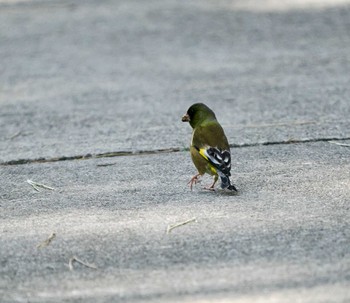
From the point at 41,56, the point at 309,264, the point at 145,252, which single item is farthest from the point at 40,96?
the point at 309,264

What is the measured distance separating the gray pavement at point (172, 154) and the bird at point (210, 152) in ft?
0.40

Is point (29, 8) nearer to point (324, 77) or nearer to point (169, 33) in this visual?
point (169, 33)

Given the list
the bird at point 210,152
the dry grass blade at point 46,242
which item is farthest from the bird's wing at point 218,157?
the dry grass blade at point 46,242

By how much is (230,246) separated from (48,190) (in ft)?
5.22

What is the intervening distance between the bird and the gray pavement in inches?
4.8

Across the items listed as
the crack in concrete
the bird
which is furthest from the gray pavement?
the bird

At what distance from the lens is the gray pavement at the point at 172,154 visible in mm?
4074

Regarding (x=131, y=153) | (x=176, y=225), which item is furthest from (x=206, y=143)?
(x=131, y=153)

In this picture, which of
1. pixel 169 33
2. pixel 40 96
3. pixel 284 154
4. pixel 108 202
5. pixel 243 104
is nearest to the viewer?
pixel 108 202

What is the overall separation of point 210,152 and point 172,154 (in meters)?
0.94

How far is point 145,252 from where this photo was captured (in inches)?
172

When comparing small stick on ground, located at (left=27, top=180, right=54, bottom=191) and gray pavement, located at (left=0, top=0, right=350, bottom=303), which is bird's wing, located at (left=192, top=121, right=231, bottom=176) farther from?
small stick on ground, located at (left=27, top=180, right=54, bottom=191)

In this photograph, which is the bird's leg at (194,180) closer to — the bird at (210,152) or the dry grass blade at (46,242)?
the bird at (210,152)

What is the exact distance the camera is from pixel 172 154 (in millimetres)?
6227
